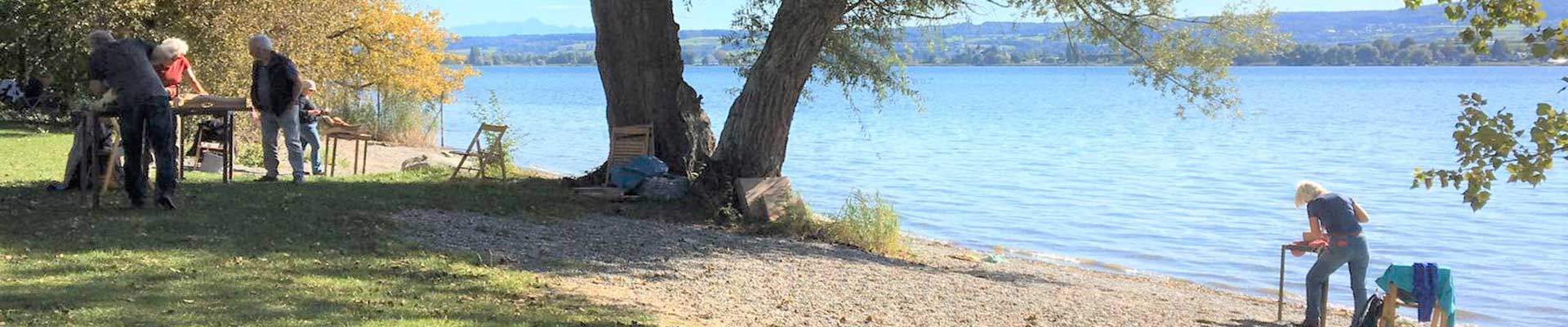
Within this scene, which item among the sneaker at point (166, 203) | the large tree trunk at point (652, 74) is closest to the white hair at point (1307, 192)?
the large tree trunk at point (652, 74)

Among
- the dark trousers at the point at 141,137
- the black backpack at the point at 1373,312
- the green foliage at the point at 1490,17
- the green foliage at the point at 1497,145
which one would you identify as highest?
the green foliage at the point at 1490,17

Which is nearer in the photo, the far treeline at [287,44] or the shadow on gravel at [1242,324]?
the shadow on gravel at [1242,324]

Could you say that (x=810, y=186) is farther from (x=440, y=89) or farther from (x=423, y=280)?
(x=423, y=280)

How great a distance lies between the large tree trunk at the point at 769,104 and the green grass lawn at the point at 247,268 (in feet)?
7.26

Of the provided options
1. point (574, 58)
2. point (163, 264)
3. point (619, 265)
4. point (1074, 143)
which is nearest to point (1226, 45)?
point (619, 265)

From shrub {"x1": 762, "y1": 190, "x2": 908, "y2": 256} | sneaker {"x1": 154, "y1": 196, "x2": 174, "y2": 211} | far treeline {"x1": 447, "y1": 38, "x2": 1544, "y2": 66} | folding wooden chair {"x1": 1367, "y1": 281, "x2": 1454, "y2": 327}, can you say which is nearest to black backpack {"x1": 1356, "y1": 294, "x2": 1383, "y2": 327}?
folding wooden chair {"x1": 1367, "y1": 281, "x2": 1454, "y2": 327}

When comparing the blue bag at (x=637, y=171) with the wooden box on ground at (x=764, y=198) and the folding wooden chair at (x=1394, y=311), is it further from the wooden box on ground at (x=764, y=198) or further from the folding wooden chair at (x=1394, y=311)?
the folding wooden chair at (x=1394, y=311)

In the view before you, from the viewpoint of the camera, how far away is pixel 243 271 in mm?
8172

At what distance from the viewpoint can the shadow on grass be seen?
272 inches

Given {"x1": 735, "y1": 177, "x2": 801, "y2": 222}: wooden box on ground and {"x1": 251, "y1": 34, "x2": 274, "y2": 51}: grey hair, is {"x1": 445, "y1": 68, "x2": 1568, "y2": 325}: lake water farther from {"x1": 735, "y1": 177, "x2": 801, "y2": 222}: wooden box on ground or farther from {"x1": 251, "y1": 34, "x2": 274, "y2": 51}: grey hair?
{"x1": 251, "y1": 34, "x2": 274, "y2": 51}: grey hair

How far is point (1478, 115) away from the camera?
6066 millimetres

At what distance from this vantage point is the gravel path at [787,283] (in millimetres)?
8703

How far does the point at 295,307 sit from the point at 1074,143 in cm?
3413

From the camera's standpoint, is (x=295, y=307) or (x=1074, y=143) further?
(x=1074, y=143)
